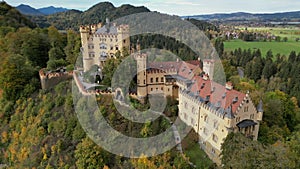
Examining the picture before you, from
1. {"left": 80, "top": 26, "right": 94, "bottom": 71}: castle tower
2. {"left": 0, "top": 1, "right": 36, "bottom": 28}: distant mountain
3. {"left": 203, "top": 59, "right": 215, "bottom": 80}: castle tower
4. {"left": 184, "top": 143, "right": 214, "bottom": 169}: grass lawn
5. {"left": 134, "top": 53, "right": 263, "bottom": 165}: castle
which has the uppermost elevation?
{"left": 0, "top": 1, "right": 36, "bottom": 28}: distant mountain

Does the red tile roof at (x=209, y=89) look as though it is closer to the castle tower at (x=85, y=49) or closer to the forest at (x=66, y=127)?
the forest at (x=66, y=127)

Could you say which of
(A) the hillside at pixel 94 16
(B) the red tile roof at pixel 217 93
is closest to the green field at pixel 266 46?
(A) the hillside at pixel 94 16

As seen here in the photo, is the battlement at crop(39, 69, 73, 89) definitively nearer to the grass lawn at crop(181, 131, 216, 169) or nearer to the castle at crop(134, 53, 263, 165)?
the castle at crop(134, 53, 263, 165)

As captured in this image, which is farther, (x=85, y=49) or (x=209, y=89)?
(x=85, y=49)

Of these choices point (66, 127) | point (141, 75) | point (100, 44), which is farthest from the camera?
point (100, 44)

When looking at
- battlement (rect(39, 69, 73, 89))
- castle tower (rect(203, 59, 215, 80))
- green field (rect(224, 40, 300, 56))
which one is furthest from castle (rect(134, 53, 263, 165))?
green field (rect(224, 40, 300, 56))

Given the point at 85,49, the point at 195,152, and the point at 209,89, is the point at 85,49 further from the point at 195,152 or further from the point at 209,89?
the point at 195,152

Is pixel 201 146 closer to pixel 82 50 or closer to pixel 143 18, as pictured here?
pixel 82 50

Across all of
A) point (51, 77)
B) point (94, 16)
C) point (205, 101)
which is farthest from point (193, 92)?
point (94, 16)

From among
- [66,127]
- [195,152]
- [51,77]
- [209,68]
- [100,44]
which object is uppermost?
[100,44]
